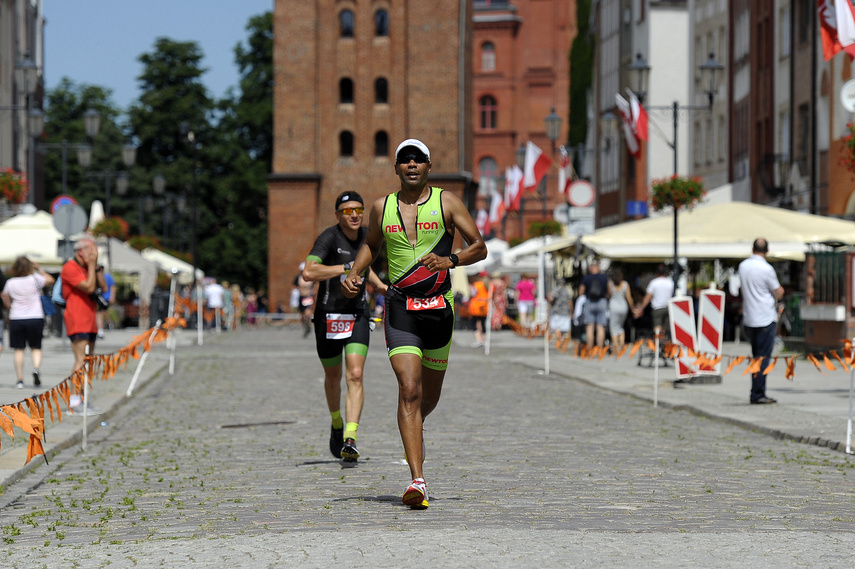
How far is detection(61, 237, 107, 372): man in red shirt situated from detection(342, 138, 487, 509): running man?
7.22m

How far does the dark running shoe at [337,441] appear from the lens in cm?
1093

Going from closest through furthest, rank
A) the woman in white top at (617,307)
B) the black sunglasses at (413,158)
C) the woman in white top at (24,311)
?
the black sunglasses at (413,158)
the woman in white top at (24,311)
the woman in white top at (617,307)

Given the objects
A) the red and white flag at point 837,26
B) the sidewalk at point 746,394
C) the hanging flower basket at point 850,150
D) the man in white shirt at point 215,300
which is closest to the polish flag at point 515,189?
the man in white shirt at point 215,300

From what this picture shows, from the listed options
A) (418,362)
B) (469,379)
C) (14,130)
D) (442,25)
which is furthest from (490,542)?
(442,25)

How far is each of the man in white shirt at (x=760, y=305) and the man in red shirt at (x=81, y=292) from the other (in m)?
6.76

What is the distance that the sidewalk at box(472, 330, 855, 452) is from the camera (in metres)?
13.7

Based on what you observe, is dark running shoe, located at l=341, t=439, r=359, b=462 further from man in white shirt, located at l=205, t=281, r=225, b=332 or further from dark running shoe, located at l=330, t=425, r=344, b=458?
man in white shirt, located at l=205, t=281, r=225, b=332

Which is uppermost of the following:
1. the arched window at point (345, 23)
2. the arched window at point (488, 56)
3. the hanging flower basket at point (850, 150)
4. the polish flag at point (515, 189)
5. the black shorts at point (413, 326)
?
the arched window at point (488, 56)

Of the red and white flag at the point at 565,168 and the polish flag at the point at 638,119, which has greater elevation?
the red and white flag at the point at 565,168

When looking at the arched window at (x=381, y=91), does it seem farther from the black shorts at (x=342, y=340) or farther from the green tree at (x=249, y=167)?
the black shorts at (x=342, y=340)

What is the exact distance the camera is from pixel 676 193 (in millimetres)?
28484

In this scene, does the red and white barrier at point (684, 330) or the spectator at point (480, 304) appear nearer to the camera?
the red and white barrier at point (684, 330)

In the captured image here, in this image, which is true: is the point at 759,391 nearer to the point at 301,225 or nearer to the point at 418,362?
the point at 418,362

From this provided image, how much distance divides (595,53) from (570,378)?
55.7 m
